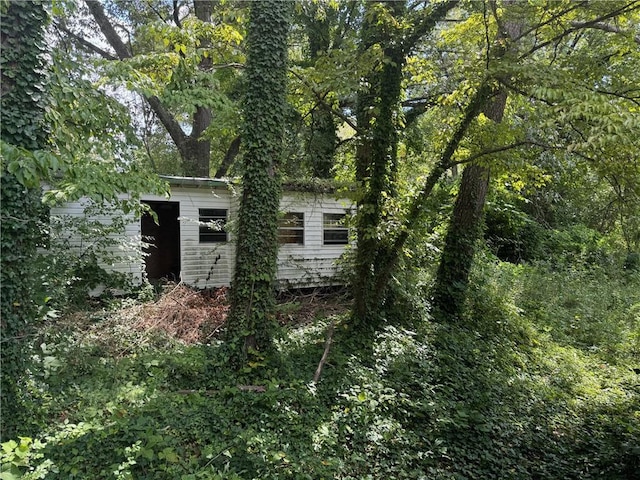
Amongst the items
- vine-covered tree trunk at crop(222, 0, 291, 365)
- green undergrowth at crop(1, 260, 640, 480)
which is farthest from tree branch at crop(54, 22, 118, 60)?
green undergrowth at crop(1, 260, 640, 480)

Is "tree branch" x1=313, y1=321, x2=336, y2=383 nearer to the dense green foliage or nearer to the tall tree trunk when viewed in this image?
the dense green foliage

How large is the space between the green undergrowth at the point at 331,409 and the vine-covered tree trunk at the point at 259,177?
1.47 feet

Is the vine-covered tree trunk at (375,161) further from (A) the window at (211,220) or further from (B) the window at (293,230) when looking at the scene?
(A) the window at (211,220)

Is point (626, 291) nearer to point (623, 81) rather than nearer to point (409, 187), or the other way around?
point (623, 81)

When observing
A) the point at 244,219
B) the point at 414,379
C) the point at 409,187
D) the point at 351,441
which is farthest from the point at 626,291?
the point at 244,219

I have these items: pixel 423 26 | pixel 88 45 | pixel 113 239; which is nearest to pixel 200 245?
pixel 113 239

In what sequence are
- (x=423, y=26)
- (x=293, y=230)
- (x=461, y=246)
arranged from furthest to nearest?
(x=293, y=230) → (x=461, y=246) → (x=423, y=26)

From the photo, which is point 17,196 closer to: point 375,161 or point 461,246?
point 375,161

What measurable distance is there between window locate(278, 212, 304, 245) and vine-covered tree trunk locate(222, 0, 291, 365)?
4.85m

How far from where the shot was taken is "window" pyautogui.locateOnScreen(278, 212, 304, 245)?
9.66 metres

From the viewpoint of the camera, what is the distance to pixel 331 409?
13.7ft

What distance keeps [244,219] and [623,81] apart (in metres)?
5.61

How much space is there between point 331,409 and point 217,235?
617 centimetres

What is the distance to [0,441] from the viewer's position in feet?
9.62
